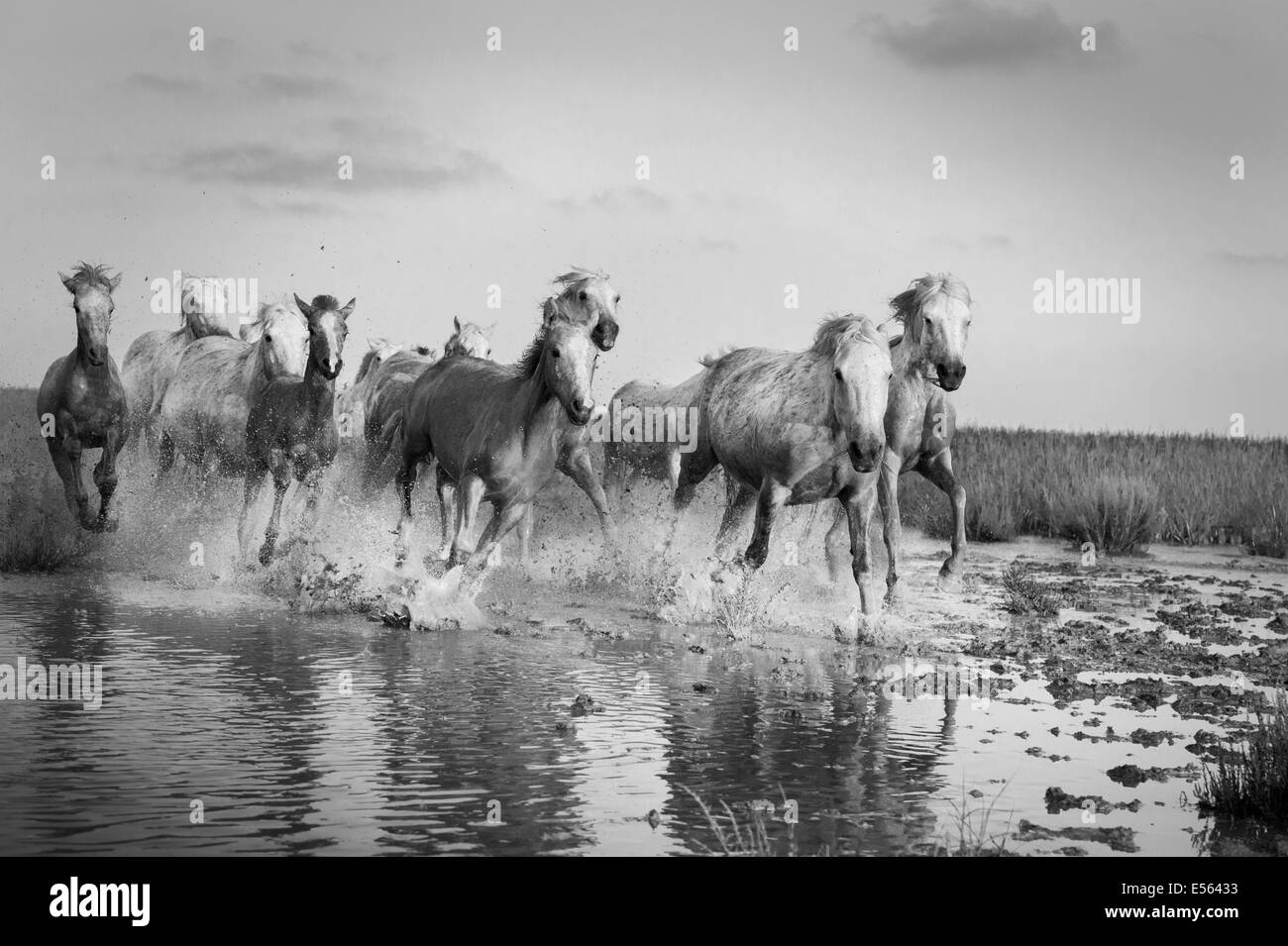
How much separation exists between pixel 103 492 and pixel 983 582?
8.31 m

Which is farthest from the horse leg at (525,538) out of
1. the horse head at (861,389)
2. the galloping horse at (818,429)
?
the horse head at (861,389)

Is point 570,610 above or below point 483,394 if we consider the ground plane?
below

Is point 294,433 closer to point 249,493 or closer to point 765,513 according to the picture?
point 249,493

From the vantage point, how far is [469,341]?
17578mm

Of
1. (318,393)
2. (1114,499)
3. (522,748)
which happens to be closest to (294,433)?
(318,393)

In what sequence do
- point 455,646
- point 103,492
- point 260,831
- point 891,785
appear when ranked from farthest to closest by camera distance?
point 103,492, point 455,646, point 891,785, point 260,831

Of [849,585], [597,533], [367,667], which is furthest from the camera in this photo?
[597,533]

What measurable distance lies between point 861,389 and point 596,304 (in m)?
2.84

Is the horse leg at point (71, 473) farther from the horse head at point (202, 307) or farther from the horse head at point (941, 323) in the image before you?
the horse head at point (941, 323)

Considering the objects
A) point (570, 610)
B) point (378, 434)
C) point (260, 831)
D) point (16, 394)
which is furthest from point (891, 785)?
point (16, 394)

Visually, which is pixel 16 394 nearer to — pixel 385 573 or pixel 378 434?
pixel 378 434

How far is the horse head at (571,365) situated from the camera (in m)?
10.6

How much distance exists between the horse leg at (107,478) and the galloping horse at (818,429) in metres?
5.98

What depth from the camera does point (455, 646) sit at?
951 centimetres
